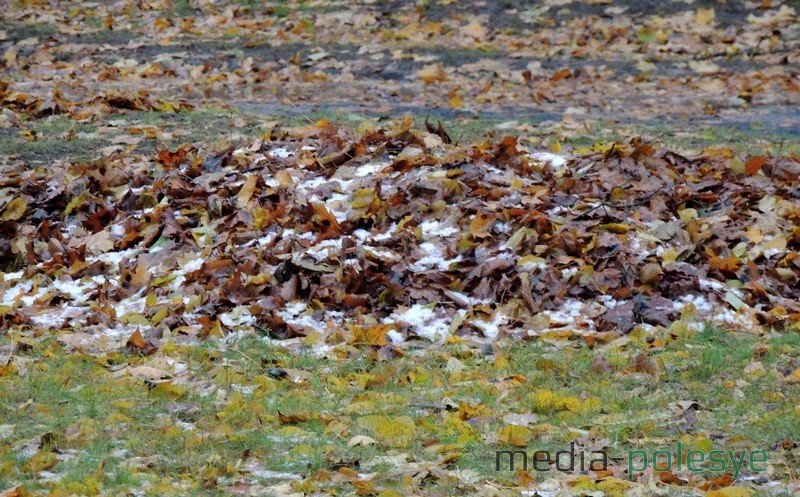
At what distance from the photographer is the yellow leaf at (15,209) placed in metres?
7.50

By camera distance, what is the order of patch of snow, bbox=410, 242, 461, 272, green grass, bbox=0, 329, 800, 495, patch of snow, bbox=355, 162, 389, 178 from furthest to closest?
Answer: patch of snow, bbox=355, 162, 389, 178
patch of snow, bbox=410, 242, 461, 272
green grass, bbox=0, 329, 800, 495

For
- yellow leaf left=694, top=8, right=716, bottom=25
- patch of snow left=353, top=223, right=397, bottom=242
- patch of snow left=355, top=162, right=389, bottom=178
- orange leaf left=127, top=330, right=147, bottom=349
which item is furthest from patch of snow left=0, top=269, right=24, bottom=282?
yellow leaf left=694, top=8, right=716, bottom=25

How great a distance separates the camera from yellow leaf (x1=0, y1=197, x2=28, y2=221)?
7.50 m

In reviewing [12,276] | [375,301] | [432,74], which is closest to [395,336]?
[375,301]

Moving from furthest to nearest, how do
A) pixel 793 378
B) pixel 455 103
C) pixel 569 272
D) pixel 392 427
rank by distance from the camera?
pixel 455 103 → pixel 569 272 → pixel 793 378 → pixel 392 427

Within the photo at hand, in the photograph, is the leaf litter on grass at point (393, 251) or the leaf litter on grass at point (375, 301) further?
the leaf litter on grass at point (393, 251)

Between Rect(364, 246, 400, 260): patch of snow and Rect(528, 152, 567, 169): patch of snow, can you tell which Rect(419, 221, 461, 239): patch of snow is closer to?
Rect(364, 246, 400, 260): patch of snow

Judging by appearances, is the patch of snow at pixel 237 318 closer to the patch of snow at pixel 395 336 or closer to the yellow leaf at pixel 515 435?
the patch of snow at pixel 395 336

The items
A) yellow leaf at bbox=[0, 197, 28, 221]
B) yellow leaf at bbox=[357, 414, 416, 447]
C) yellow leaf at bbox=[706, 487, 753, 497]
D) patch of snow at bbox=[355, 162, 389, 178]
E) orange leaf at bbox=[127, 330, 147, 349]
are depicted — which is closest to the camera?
yellow leaf at bbox=[706, 487, 753, 497]

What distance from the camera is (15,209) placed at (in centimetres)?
757

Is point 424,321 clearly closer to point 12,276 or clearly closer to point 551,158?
point 551,158

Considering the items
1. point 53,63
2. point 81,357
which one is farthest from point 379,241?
point 53,63

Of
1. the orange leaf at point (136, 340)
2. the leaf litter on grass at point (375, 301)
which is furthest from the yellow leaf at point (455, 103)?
the orange leaf at point (136, 340)

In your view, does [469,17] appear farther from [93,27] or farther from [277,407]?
[277,407]
